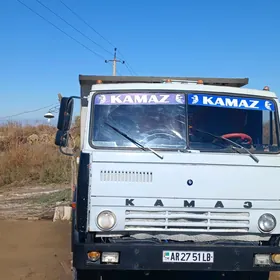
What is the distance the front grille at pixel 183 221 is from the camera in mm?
4422

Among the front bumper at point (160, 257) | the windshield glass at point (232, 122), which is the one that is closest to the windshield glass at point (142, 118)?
the windshield glass at point (232, 122)

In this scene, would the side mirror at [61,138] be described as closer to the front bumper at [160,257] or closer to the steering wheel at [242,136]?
the front bumper at [160,257]

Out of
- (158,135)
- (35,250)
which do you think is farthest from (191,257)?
(35,250)

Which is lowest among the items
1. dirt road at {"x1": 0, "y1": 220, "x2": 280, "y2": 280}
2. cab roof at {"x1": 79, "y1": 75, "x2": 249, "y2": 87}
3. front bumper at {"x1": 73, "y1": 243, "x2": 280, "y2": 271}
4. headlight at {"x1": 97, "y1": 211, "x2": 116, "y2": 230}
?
dirt road at {"x1": 0, "y1": 220, "x2": 280, "y2": 280}

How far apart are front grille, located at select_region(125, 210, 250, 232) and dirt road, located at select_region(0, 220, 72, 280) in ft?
6.44

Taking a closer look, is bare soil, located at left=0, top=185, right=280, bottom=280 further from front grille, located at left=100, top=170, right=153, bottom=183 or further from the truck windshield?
the truck windshield

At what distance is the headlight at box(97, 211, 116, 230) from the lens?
4.38 metres

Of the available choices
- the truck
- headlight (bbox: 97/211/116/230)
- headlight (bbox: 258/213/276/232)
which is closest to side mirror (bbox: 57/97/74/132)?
the truck

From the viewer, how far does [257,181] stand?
179 inches

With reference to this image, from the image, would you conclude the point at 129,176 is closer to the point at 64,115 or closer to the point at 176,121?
the point at 176,121

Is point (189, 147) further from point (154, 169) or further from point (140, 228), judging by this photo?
point (140, 228)

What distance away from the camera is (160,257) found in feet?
14.1

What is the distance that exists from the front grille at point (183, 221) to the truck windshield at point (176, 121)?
0.68 metres

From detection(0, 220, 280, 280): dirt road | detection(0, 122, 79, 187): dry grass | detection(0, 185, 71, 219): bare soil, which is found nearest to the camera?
detection(0, 220, 280, 280): dirt road
